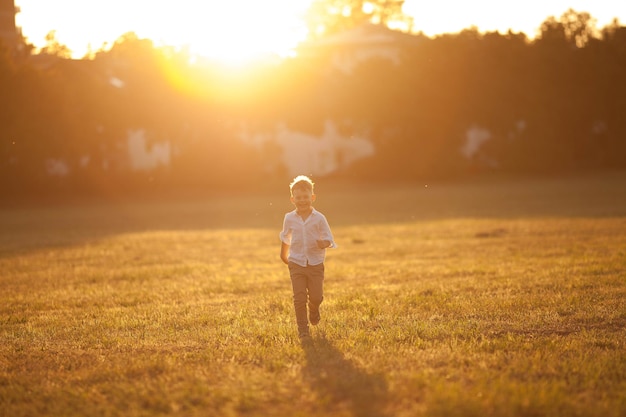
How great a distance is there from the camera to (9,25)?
33.2 m

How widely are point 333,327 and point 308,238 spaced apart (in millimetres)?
1034

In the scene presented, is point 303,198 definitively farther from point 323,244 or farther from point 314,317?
point 314,317

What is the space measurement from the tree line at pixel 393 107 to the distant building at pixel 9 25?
4.38 metres

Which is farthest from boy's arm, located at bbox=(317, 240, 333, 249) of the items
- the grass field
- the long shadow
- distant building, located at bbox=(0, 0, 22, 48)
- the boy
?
distant building, located at bbox=(0, 0, 22, 48)

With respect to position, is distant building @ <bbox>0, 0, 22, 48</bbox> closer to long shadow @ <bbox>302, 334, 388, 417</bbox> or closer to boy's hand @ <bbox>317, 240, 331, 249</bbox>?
boy's hand @ <bbox>317, 240, 331, 249</bbox>

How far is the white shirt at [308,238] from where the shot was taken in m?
8.55

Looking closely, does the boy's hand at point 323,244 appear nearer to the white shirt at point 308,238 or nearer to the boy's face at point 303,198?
the white shirt at point 308,238

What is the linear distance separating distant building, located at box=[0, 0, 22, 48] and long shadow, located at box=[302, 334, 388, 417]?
78.9 ft

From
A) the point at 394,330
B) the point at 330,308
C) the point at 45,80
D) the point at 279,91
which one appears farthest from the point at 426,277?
the point at 279,91

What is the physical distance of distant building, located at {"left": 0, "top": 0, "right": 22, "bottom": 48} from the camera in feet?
93.7

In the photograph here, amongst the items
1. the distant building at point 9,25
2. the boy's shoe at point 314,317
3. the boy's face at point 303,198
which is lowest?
the boy's shoe at point 314,317

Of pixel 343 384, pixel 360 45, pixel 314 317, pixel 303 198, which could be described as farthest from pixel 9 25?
pixel 360 45

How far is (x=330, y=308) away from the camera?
10500 millimetres

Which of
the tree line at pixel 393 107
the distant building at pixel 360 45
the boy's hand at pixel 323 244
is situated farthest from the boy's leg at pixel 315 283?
the distant building at pixel 360 45
